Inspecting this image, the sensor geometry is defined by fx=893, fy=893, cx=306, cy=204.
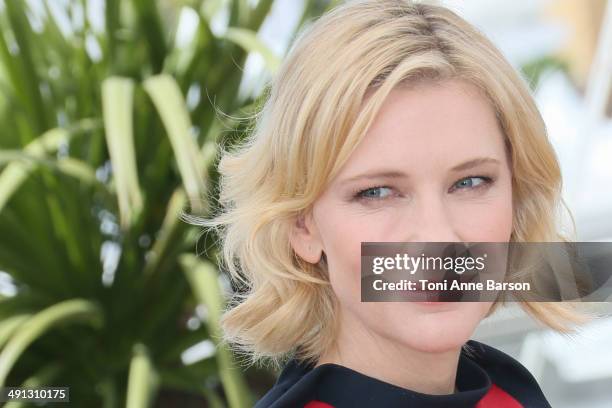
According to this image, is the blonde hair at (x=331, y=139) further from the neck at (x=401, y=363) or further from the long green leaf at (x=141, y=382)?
the long green leaf at (x=141, y=382)

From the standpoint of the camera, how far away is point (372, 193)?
0.62 m

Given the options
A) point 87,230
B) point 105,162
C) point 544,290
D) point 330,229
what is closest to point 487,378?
point 544,290

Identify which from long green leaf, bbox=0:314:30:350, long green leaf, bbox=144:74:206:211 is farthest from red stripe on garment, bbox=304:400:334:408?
long green leaf, bbox=0:314:30:350

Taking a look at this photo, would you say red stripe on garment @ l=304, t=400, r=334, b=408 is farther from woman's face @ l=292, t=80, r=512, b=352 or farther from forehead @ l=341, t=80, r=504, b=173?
forehead @ l=341, t=80, r=504, b=173

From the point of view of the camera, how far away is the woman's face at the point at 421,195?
1.96 ft

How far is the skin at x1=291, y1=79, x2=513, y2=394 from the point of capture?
0.60 m

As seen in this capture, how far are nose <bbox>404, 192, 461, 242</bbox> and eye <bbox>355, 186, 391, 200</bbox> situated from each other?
3 centimetres

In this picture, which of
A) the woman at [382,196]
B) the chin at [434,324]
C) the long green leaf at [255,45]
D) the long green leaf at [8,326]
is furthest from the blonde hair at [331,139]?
the long green leaf at [8,326]

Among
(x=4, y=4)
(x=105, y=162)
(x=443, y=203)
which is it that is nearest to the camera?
(x=443, y=203)

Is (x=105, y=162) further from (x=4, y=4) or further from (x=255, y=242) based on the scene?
(x=255, y=242)

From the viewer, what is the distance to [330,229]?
25.9 inches

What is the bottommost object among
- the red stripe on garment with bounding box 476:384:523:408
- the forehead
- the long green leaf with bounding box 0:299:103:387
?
the red stripe on garment with bounding box 476:384:523:408

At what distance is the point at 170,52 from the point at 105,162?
12.9 inches

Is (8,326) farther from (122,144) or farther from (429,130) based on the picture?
(429,130)
